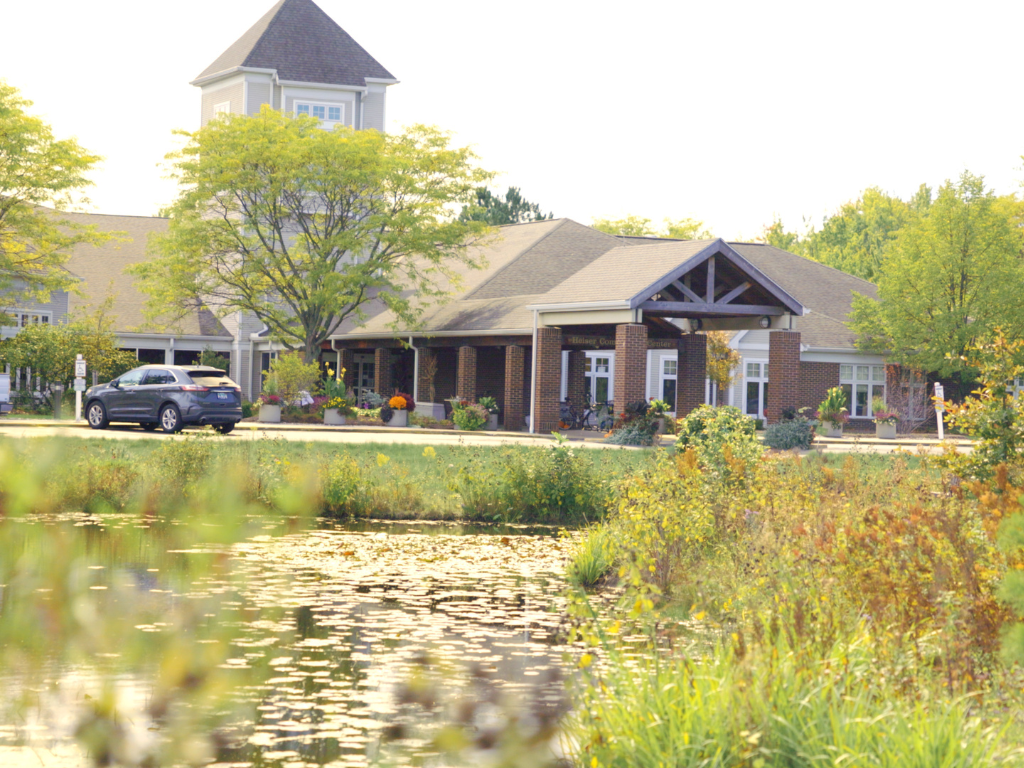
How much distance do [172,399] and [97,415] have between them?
2.44 m

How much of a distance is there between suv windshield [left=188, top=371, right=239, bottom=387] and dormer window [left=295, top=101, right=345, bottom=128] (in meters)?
22.7

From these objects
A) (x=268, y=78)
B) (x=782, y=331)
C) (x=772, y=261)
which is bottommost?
(x=782, y=331)

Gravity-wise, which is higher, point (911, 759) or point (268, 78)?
point (268, 78)

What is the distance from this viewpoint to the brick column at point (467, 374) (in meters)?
40.1

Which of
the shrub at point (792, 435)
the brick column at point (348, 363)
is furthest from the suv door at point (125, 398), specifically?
the brick column at point (348, 363)

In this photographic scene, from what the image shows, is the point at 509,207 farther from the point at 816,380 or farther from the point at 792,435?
the point at 792,435

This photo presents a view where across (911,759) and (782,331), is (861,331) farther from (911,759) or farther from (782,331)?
(911,759)

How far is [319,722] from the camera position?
7.21m

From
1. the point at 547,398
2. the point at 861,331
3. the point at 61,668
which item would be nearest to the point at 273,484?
the point at 61,668

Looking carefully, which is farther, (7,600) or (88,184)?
(88,184)

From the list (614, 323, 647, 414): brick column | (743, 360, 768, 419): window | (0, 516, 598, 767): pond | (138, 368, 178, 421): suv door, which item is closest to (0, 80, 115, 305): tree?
(138, 368, 178, 421): suv door

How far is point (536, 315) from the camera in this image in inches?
1421

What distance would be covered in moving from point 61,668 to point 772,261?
155 ft

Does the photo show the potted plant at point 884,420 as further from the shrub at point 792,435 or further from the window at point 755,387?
the shrub at point 792,435
